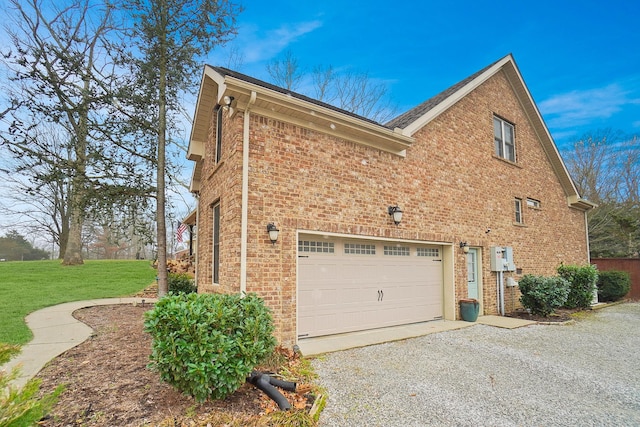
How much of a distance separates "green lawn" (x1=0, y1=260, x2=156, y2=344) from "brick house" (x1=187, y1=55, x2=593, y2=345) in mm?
4214

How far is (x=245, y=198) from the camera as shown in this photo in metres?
6.07

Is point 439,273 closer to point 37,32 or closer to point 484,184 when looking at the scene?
point 484,184

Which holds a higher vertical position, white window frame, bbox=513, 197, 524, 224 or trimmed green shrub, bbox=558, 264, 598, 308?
white window frame, bbox=513, 197, 524, 224

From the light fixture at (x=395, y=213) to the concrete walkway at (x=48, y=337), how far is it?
667 cm

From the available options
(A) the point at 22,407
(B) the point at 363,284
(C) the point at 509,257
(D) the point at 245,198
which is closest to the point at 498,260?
(C) the point at 509,257

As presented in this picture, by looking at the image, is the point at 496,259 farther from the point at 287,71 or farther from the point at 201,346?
the point at 287,71

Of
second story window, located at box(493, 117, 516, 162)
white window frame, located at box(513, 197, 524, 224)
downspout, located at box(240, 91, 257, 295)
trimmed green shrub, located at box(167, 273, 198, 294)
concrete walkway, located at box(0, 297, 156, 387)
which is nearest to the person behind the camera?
concrete walkway, located at box(0, 297, 156, 387)

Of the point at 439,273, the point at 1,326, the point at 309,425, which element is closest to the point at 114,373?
the point at 309,425

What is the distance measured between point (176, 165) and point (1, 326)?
19.3 ft

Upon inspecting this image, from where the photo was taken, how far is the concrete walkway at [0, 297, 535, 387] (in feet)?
17.4

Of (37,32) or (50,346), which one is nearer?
(50,346)

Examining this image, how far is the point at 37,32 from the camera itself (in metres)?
10.6

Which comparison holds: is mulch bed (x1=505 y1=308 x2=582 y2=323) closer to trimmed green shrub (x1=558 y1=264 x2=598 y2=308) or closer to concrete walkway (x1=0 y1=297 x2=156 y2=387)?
trimmed green shrub (x1=558 y1=264 x2=598 y2=308)

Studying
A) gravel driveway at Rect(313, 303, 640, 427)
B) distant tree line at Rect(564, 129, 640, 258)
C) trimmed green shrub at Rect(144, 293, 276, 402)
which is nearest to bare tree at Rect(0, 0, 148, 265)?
trimmed green shrub at Rect(144, 293, 276, 402)
